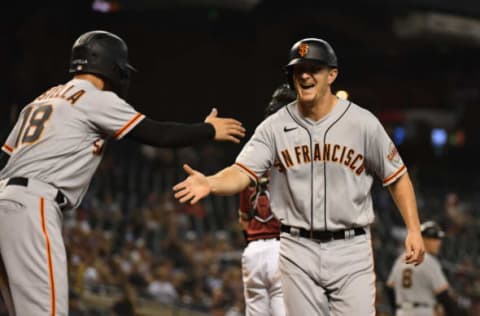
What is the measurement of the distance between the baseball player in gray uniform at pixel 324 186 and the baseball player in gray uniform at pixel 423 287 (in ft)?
11.2

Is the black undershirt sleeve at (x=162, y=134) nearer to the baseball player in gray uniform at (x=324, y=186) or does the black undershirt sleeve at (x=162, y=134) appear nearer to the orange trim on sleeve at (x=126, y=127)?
the orange trim on sleeve at (x=126, y=127)

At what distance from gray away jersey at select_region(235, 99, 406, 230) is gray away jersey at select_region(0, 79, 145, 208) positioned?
74cm

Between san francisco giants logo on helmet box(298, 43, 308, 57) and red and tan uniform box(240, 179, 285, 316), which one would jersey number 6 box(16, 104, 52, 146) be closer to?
san francisco giants logo on helmet box(298, 43, 308, 57)

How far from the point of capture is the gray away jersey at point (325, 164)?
14.4 ft

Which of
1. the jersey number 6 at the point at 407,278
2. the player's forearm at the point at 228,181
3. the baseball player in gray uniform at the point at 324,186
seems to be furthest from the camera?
the jersey number 6 at the point at 407,278

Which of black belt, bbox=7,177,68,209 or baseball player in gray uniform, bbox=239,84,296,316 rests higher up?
black belt, bbox=7,177,68,209

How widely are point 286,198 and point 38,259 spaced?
4.35ft

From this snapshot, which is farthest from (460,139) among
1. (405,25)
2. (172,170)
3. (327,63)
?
(327,63)

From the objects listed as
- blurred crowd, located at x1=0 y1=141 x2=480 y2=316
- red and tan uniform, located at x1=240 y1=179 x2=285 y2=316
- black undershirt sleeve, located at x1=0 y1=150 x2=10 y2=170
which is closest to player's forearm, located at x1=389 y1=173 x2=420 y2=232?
red and tan uniform, located at x1=240 y1=179 x2=285 y2=316

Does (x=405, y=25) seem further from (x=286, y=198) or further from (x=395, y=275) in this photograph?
(x=286, y=198)

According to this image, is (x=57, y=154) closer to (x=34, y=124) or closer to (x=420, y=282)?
(x=34, y=124)

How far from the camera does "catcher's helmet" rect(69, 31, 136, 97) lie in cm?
423

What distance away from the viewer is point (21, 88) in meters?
15.7

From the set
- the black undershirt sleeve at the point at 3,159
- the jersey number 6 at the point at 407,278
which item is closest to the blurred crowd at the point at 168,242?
the jersey number 6 at the point at 407,278
